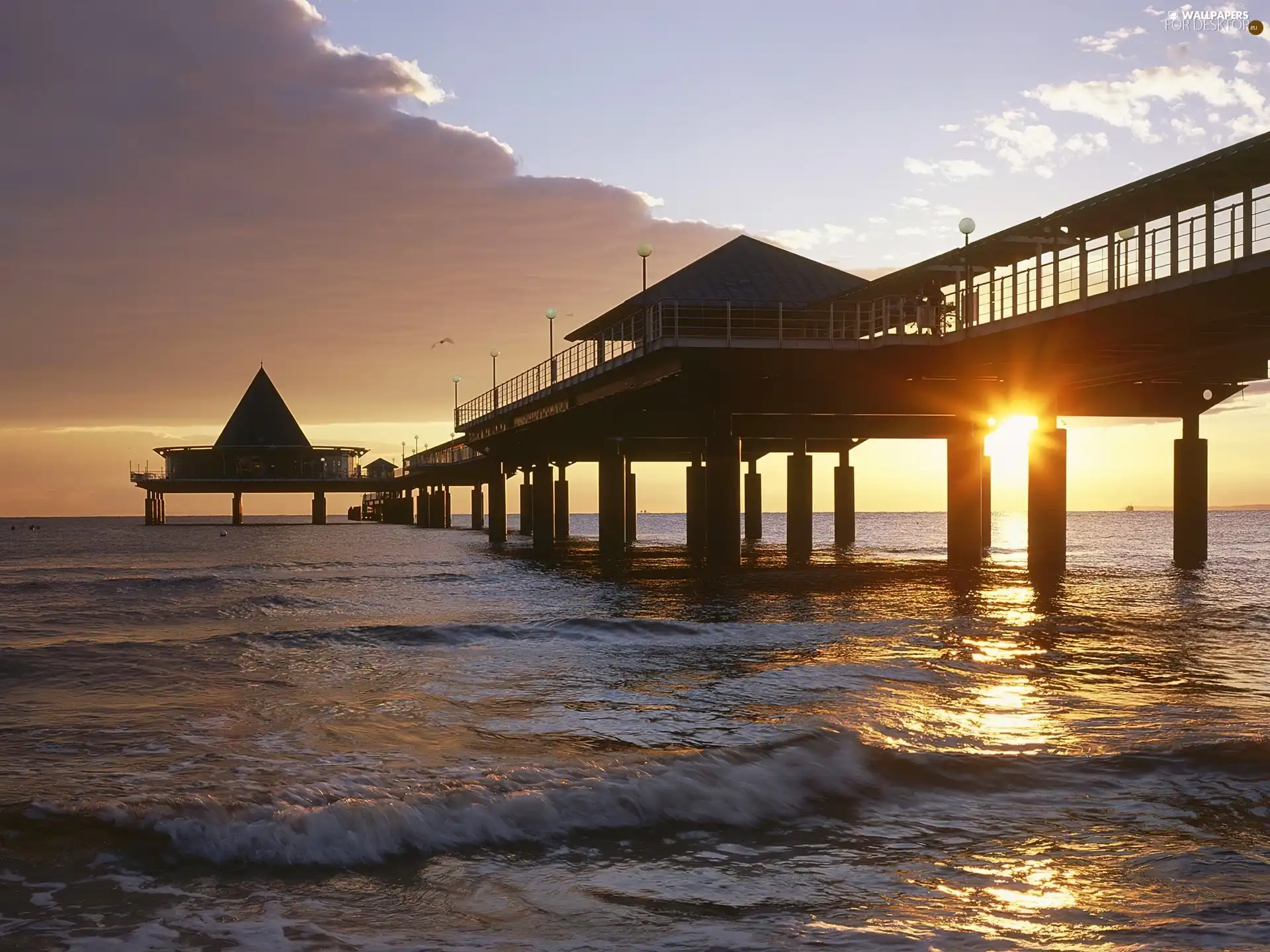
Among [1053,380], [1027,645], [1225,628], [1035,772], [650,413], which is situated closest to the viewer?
[1035,772]

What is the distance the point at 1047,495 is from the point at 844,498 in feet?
93.9

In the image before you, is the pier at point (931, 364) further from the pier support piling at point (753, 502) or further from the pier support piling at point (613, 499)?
the pier support piling at point (753, 502)

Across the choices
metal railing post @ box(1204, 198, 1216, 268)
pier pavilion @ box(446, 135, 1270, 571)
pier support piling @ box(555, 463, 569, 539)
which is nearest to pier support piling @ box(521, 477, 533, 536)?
pier support piling @ box(555, 463, 569, 539)

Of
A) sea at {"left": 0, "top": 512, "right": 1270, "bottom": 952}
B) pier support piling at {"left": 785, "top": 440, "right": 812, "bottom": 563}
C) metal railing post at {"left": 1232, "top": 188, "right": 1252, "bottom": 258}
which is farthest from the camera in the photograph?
pier support piling at {"left": 785, "top": 440, "right": 812, "bottom": 563}

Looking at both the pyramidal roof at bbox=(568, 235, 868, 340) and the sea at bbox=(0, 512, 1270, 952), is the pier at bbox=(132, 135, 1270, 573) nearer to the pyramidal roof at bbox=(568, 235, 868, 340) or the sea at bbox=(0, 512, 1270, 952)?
the pyramidal roof at bbox=(568, 235, 868, 340)

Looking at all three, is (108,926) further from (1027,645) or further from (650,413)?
(650,413)

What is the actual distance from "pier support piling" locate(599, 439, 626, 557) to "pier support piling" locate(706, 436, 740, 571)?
1176 cm

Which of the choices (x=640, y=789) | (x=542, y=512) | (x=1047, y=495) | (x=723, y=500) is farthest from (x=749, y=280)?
(x=640, y=789)

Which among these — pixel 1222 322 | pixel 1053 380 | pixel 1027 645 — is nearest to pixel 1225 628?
pixel 1027 645

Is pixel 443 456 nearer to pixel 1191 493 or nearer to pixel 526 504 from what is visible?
pixel 526 504

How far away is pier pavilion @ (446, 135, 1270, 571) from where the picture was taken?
2577 centimetres

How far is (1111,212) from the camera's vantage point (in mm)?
28031

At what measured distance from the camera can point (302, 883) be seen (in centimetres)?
754

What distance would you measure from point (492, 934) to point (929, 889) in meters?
2.69
